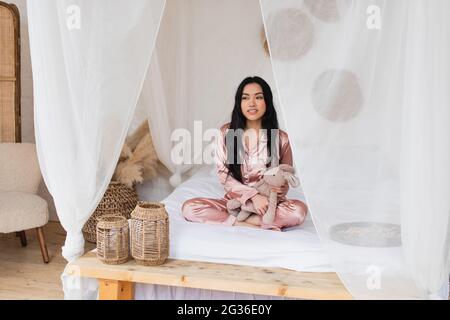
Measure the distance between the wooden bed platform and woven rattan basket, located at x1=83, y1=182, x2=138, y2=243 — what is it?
123 centimetres

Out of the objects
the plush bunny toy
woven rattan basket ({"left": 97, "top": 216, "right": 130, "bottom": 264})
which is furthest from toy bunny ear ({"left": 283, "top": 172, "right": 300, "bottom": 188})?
woven rattan basket ({"left": 97, "top": 216, "right": 130, "bottom": 264})

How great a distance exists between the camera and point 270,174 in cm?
263

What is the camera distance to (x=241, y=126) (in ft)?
9.24

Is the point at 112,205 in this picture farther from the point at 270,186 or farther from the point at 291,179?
the point at 291,179

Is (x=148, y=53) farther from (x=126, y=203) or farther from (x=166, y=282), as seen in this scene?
(x=126, y=203)

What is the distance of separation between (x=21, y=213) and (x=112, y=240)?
1.13 meters

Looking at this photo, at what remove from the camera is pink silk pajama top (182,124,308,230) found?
257 cm

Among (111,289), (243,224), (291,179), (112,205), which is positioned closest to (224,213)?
(243,224)

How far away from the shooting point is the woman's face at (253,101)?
2.76m

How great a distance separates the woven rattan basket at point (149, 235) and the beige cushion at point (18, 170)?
1492mm

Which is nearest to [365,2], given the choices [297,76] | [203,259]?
[297,76]

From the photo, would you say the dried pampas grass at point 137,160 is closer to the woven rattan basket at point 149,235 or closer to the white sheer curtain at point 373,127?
the woven rattan basket at point 149,235

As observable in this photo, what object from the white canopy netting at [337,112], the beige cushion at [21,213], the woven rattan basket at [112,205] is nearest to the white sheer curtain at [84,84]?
the white canopy netting at [337,112]

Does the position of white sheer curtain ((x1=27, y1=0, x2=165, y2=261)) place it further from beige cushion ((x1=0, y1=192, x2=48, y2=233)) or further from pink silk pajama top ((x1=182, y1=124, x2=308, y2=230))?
beige cushion ((x1=0, y1=192, x2=48, y2=233))
